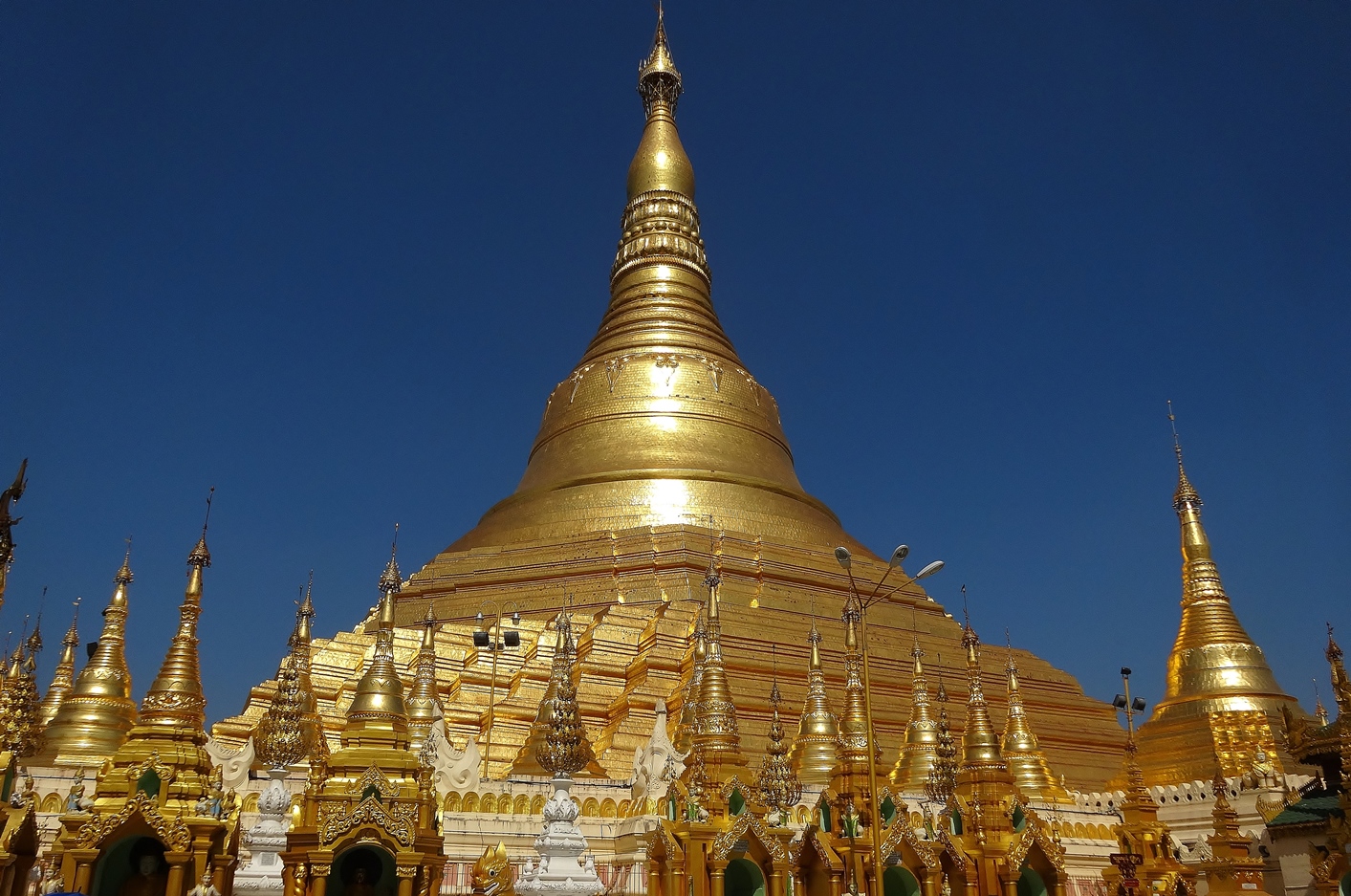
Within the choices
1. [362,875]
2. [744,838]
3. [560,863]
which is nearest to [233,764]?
[362,875]

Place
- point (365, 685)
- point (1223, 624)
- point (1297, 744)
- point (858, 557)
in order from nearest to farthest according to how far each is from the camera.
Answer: point (365, 685)
point (1297, 744)
point (1223, 624)
point (858, 557)

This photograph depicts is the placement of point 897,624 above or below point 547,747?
above

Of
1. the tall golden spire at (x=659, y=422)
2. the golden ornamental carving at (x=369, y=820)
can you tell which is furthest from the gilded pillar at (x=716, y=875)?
the tall golden spire at (x=659, y=422)

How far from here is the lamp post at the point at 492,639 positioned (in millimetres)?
21314

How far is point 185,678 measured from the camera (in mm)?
12375

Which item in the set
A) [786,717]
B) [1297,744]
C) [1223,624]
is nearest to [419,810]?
[786,717]

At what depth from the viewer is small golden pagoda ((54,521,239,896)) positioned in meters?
10.2

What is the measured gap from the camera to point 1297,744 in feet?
61.8

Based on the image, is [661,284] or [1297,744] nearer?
[1297,744]

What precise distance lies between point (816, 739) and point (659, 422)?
564 inches

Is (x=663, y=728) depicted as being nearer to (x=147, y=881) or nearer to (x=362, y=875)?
(x=362, y=875)

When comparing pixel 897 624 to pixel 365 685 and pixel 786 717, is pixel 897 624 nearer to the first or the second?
pixel 786 717

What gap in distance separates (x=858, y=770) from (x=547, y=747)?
447cm

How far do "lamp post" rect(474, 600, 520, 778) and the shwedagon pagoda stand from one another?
13cm
